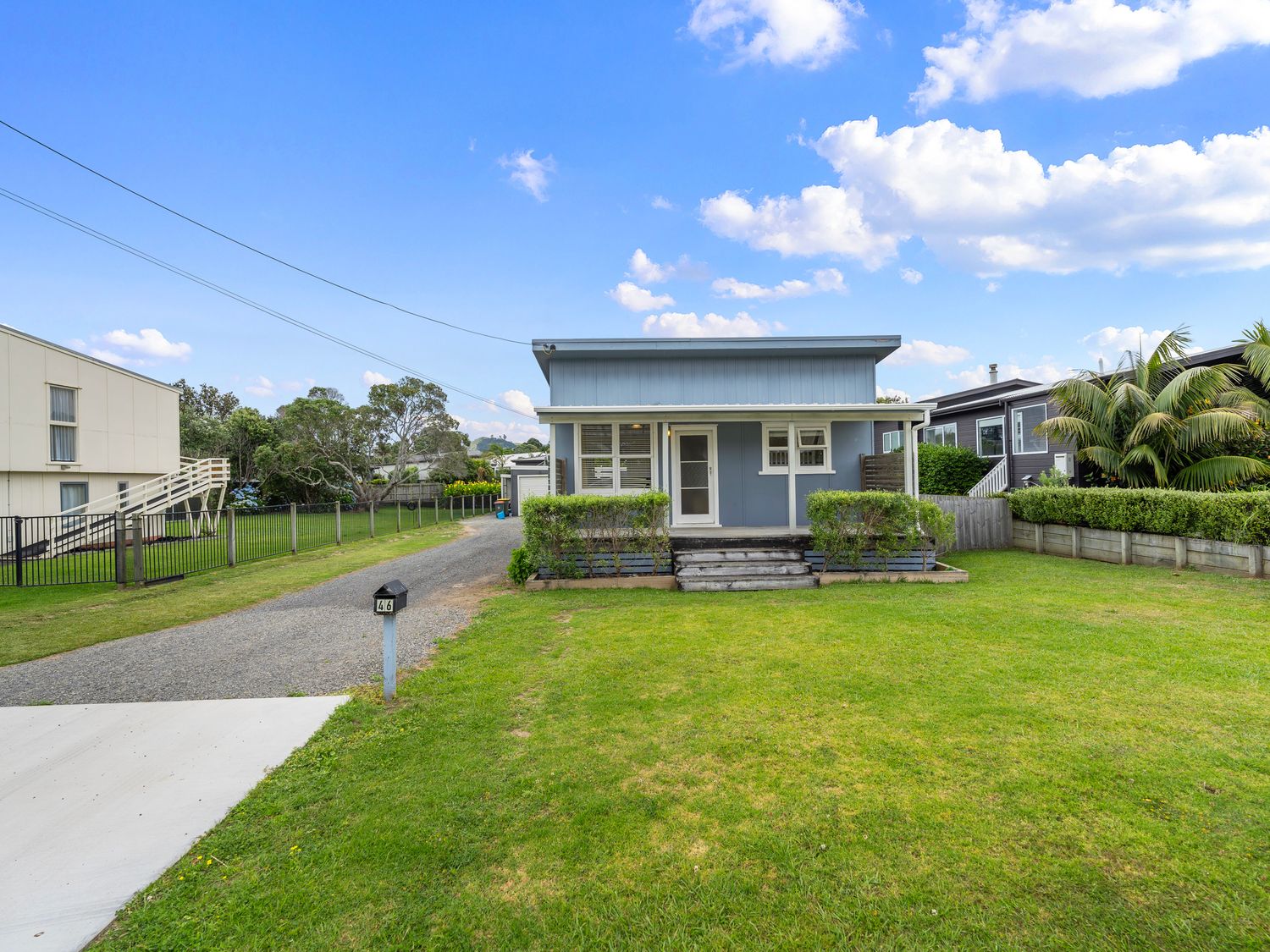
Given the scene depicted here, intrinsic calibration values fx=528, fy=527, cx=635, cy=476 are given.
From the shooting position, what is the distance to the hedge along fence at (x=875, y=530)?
27.5 feet

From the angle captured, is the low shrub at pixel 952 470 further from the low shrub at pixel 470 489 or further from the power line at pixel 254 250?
the low shrub at pixel 470 489

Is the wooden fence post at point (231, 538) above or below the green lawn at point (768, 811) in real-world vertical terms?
above

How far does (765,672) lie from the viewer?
4.48 meters

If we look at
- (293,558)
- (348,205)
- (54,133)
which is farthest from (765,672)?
(348,205)

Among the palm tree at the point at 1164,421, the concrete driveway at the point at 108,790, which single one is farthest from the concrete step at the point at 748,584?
the palm tree at the point at 1164,421

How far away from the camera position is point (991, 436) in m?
17.2

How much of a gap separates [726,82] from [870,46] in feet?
12.0

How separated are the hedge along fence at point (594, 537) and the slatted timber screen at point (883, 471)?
455 centimetres

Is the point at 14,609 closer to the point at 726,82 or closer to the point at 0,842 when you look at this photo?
the point at 0,842

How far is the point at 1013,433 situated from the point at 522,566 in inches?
614

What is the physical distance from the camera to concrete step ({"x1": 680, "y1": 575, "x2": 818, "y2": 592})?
805 centimetres

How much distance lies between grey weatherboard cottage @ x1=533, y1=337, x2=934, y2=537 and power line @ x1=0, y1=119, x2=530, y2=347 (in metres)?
3.12

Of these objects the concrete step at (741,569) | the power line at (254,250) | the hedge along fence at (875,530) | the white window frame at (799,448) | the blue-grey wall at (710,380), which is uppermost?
the power line at (254,250)

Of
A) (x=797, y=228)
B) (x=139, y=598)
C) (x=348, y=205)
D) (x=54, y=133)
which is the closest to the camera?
(x=139, y=598)
